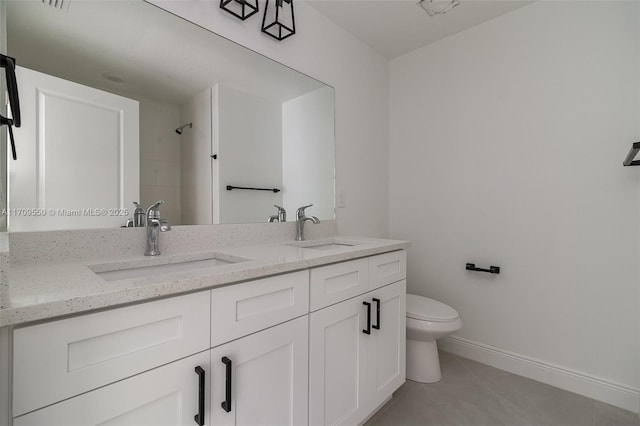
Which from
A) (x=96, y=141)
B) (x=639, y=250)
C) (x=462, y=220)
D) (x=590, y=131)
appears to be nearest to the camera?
(x=96, y=141)

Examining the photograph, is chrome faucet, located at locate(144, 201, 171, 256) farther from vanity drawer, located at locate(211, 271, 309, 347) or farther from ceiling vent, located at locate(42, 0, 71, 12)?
ceiling vent, located at locate(42, 0, 71, 12)

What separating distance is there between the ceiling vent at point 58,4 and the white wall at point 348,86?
1.64 feet

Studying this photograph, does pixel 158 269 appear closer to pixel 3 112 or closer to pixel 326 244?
pixel 3 112

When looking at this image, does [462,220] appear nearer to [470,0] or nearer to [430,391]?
[430,391]

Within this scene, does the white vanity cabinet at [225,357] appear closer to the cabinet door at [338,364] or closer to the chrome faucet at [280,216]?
the cabinet door at [338,364]

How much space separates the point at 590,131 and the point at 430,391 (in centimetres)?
177

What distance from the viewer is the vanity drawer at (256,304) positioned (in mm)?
870

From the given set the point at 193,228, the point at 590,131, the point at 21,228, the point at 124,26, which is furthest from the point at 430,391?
the point at 124,26

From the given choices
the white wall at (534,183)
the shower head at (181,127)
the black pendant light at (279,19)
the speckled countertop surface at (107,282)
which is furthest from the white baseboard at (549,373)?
the black pendant light at (279,19)

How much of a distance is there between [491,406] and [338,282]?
3.94 feet

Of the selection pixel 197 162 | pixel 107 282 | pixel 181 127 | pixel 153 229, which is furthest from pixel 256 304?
pixel 181 127

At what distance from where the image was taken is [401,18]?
2041mm

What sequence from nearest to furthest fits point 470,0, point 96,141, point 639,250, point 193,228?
1. point 96,141
2. point 193,228
3. point 639,250
4. point 470,0

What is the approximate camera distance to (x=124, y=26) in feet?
3.92
